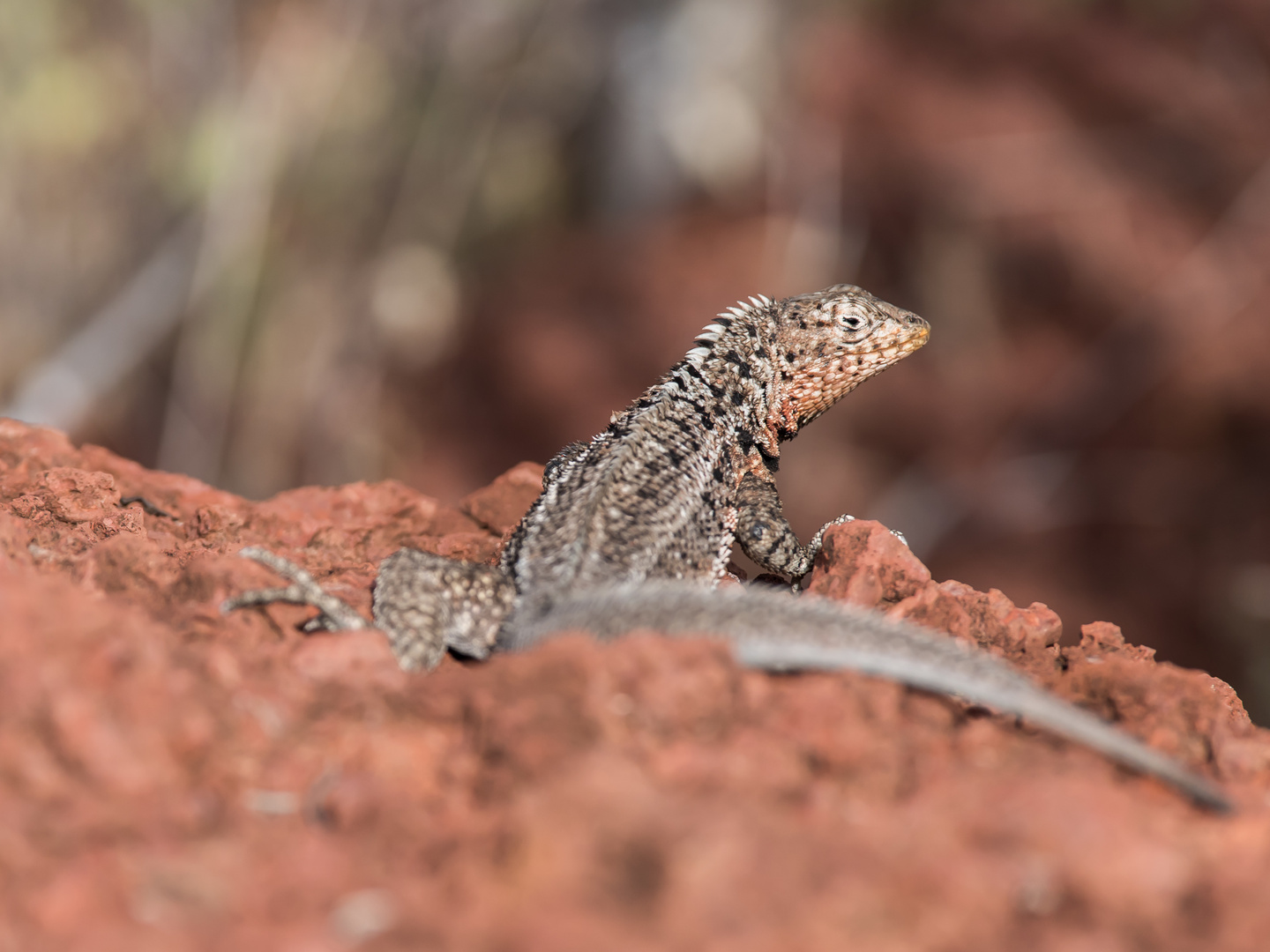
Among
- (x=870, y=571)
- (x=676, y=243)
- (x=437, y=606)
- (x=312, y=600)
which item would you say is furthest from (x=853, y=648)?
(x=676, y=243)

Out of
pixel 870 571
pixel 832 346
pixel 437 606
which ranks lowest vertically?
pixel 437 606

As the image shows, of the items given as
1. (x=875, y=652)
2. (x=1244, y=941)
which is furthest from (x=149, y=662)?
(x=1244, y=941)

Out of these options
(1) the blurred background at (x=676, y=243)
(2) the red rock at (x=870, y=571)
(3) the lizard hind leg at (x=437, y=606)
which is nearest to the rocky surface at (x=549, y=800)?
(3) the lizard hind leg at (x=437, y=606)

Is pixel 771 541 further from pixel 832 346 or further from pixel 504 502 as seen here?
pixel 504 502

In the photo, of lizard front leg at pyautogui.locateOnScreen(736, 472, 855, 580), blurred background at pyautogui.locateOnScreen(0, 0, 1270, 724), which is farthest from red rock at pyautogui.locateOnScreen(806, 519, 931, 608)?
blurred background at pyautogui.locateOnScreen(0, 0, 1270, 724)

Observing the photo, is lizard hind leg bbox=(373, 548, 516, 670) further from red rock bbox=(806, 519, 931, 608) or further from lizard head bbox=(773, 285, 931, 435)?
lizard head bbox=(773, 285, 931, 435)

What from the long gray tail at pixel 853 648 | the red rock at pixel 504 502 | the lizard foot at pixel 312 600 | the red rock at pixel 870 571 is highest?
the red rock at pixel 504 502

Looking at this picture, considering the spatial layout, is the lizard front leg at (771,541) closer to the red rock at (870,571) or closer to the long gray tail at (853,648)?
the red rock at (870,571)
